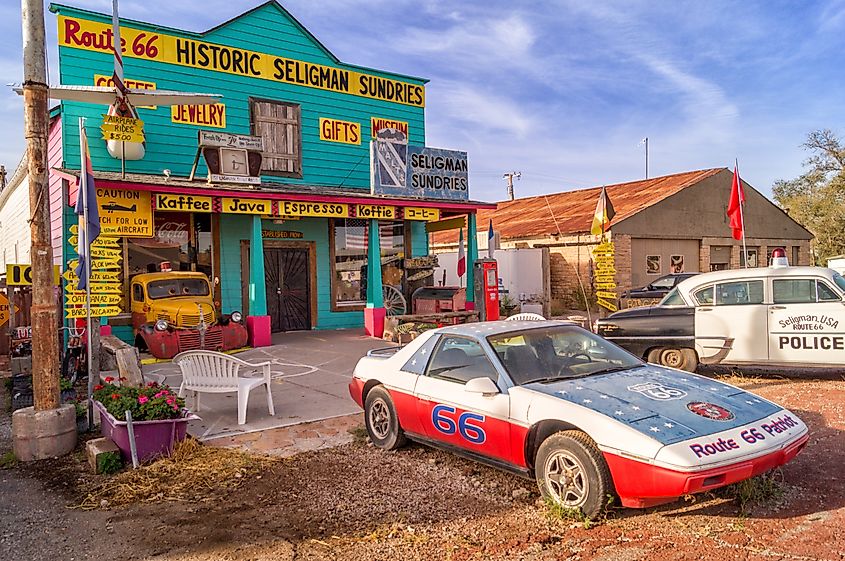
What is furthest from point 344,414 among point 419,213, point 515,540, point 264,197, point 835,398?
point 419,213

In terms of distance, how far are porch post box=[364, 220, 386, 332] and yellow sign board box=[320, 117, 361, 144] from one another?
9.96 feet

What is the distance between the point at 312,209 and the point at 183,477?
9163 millimetres

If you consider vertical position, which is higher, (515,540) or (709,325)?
(709,325)

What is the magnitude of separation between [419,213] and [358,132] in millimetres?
3160

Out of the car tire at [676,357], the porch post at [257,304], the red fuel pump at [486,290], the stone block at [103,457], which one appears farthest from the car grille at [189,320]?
the car tire at [676,357]

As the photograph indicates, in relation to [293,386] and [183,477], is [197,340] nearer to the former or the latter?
[293,386]

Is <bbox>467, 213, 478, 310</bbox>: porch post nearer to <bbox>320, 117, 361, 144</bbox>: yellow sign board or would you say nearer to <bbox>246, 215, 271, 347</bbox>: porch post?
<bbox>320, 117, 361, 144</bbox>: yellow sign board

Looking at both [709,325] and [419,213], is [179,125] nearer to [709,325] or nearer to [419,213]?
[419,213]

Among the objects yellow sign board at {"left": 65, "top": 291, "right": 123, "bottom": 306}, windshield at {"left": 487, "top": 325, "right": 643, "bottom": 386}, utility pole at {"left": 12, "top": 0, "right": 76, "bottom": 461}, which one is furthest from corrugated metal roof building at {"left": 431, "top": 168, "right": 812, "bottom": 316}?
utility pole at {"left": 12, "top": 0, "right": 76, "bottom": 461}

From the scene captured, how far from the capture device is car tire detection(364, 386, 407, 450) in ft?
20.5

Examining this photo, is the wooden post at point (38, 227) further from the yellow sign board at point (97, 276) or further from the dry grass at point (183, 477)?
the yellow sign board at point (97, 276)

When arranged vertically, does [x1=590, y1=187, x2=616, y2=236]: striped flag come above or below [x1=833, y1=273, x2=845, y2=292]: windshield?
above

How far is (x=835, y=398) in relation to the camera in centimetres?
784

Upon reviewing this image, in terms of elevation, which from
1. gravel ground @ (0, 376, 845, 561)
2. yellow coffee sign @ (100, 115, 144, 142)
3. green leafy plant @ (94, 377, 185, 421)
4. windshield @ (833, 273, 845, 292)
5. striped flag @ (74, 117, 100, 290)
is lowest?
gravel ground @ (0, 376, 845, 561)
